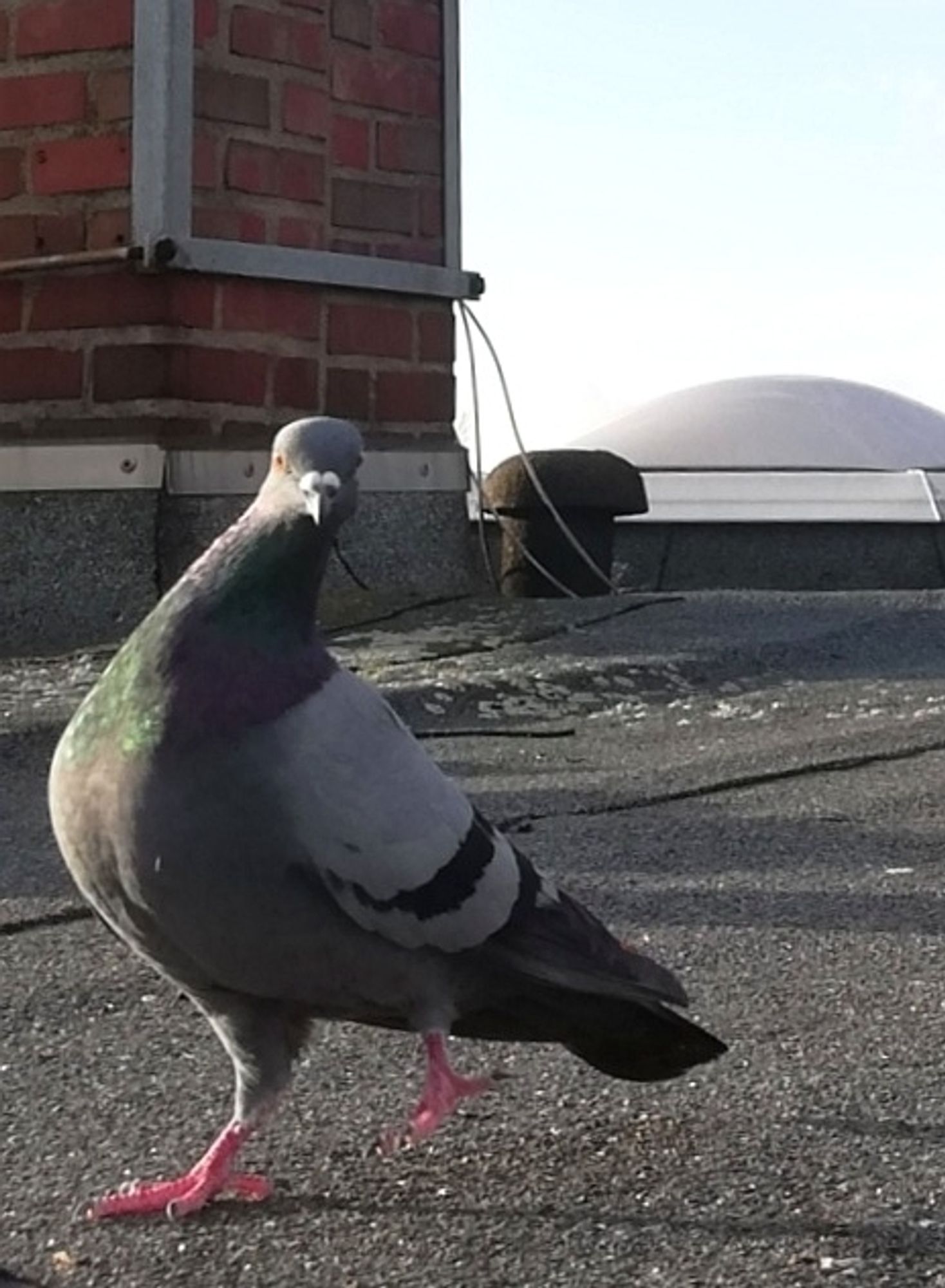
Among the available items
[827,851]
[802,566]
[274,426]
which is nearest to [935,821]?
[827,851]

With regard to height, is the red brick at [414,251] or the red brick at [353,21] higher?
the red brick at [353,21]

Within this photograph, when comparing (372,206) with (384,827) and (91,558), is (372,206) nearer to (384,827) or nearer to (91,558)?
(91,558)

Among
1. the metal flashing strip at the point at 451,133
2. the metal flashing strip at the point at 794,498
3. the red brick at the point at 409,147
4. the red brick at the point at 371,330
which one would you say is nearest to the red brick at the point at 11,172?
the red brick at the point at 371,330

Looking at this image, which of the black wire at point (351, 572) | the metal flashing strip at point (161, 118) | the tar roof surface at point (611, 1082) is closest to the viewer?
the tar roof surface at point (611, 1082)

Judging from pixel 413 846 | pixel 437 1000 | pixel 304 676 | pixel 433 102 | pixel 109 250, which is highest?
pixel 433 102

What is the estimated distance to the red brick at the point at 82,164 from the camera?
6.66 meters

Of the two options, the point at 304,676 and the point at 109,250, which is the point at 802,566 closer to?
the point at 109,250

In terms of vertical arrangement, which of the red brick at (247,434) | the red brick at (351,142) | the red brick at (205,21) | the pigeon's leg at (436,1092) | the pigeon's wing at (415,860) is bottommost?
the pigeon's leg at (436,1092)

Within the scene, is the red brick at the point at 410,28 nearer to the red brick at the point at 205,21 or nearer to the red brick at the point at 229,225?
the red brick at the point at 205,21

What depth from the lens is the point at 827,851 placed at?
170 inches

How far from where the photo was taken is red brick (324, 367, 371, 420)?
279 inches

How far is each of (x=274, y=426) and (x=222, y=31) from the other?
1173 millimetres

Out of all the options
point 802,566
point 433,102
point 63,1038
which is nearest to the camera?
point 63,1038

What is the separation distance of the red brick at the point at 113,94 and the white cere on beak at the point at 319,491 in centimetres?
448
